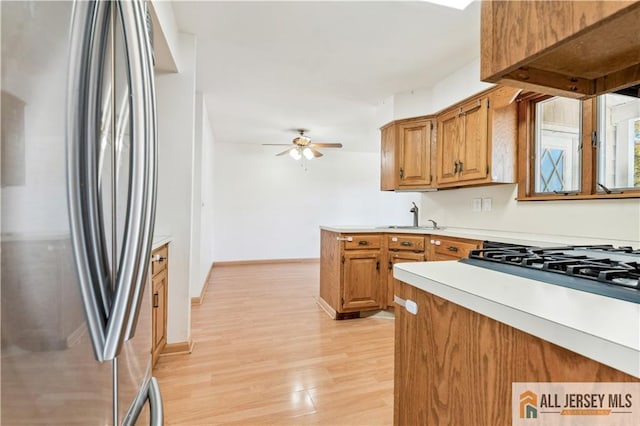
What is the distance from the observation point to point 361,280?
3021 millimetres

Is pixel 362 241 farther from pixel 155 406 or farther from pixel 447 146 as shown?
pixel 155 406

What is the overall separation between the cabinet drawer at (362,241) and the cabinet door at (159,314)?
164 centimetres

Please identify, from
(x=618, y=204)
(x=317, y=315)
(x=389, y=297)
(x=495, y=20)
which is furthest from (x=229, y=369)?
(x=618, y=204)

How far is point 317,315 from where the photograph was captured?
123 inches

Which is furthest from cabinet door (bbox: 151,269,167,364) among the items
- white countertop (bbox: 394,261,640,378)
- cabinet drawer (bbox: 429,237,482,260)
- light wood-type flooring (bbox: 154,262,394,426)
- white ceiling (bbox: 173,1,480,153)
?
cabinet drawer (bbox: 429,237,482,260)

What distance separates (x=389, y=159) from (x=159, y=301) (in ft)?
8.93

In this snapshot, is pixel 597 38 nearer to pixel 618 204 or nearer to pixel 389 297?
pixel 618 204

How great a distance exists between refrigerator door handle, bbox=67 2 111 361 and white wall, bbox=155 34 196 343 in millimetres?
1917

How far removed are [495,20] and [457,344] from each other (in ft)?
2.71

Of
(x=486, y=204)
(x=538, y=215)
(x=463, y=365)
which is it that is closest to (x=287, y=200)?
(x=486, y=204)

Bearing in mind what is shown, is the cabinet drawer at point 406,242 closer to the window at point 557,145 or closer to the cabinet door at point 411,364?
the window at point 557,145

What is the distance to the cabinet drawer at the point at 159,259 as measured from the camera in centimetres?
173

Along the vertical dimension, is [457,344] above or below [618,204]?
below

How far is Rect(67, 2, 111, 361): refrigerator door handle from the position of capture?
1.52ft
